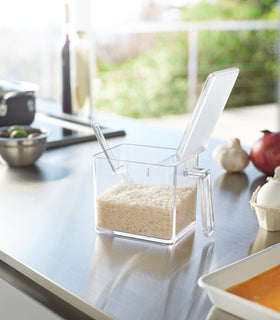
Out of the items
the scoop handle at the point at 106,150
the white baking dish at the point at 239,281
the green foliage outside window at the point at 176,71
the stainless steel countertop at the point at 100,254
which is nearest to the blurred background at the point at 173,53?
the green foliage outside window at the point at 176,71

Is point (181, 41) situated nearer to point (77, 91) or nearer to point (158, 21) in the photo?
point (158, 21)

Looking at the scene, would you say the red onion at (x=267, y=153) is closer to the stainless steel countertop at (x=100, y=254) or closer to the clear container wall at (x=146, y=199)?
the stainless steel countertop at (x=100, y=254)

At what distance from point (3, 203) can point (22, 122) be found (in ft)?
2.12

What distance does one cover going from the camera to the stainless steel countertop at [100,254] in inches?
27.1

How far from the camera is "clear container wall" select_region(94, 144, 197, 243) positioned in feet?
2.74

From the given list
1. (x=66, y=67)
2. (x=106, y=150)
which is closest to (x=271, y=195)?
(x=106, y=150)

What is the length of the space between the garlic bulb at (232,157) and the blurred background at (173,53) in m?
4.44

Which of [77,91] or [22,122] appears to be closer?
[22,122]

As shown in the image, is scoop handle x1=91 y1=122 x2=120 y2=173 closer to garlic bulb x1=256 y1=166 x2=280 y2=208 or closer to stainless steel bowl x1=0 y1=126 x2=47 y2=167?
garlic bulb x1=256 y1=166 x2=280 y2=208

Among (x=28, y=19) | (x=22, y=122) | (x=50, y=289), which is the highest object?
(x=28, y=19)

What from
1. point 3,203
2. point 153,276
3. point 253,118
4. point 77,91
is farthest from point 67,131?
point 253,118

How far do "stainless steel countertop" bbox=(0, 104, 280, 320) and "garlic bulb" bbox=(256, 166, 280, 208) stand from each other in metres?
0.06

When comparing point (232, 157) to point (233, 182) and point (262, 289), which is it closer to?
point (233, 182)

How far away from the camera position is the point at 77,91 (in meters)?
1.92
